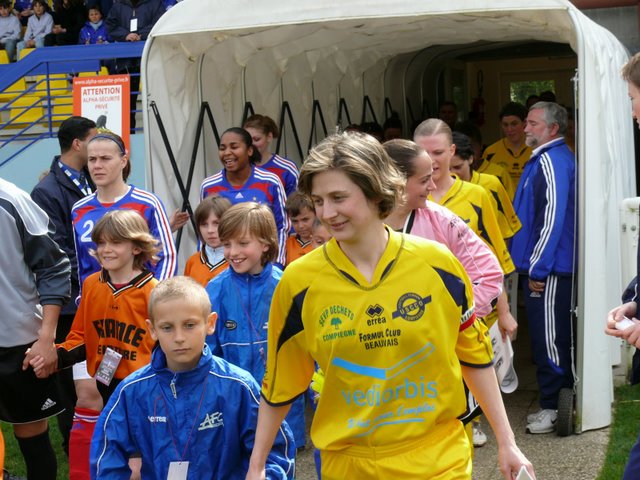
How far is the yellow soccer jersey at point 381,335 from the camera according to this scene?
326cm

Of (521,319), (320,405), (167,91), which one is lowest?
(521,319)

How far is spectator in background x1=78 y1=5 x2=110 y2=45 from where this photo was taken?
17594 mm

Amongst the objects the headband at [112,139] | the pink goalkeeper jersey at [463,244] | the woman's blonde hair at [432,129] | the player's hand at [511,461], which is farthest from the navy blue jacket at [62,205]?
the player's hand at [511,461]

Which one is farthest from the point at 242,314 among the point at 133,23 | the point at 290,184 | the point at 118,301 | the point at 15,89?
the point at 15,89

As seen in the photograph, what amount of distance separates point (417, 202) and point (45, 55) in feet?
39.5

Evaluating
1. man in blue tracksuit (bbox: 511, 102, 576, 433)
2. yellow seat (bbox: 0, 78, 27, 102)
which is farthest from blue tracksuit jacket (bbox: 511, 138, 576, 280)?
yellow seat (bbox: 0, 78, 27, 102)

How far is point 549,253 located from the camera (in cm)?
684

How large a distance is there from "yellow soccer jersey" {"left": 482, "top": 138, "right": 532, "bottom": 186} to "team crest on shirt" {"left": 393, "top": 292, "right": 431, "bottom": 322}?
7014 millimetres

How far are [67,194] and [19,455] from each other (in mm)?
1970

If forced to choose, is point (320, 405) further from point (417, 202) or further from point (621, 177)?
point (621, 177)

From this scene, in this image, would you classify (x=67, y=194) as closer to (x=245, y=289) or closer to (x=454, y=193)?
(x=245, y=289)

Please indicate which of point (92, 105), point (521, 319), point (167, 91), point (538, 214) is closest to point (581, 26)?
point (538, 214)

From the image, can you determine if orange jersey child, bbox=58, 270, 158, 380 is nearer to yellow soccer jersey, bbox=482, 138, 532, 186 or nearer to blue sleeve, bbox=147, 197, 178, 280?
blue sleeve, bbox=147, 197, 178, 280

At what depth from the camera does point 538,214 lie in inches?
275
